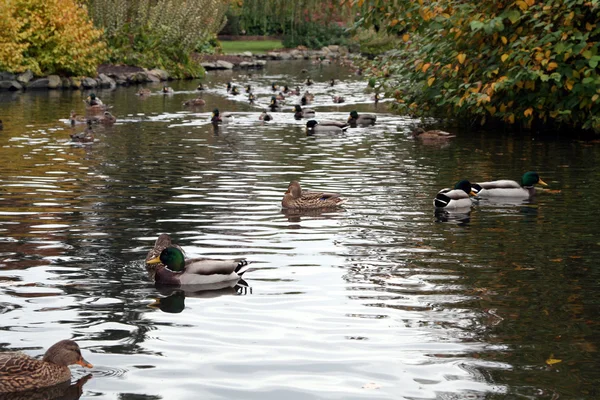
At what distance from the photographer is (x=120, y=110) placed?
136 feet

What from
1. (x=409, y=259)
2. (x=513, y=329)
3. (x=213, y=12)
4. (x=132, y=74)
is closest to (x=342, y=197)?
(x=409, y=259)

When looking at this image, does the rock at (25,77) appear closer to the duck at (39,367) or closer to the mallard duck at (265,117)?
the mallard duck at (265,117)

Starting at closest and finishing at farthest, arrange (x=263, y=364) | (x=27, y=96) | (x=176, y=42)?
(x=263, y=364)
(x=27, y=96)
(x=176, y=42)

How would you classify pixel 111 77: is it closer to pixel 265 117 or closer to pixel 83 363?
pixel 265 117

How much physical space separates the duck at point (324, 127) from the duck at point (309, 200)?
15.1 metres

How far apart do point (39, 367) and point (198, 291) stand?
3.68 meters

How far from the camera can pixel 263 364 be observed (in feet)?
29.3

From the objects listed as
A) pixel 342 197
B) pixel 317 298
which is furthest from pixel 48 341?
pixel 342 197

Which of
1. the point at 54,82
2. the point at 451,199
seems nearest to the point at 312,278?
the point at 451,199

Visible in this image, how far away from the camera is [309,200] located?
56.6 ft

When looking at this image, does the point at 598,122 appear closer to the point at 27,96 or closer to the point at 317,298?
the point at 317,298

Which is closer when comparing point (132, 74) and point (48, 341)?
point (48, 341)

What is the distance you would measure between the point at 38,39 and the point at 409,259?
45.9 m

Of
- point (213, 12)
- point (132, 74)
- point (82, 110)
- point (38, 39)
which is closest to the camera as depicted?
point (82, 110)
